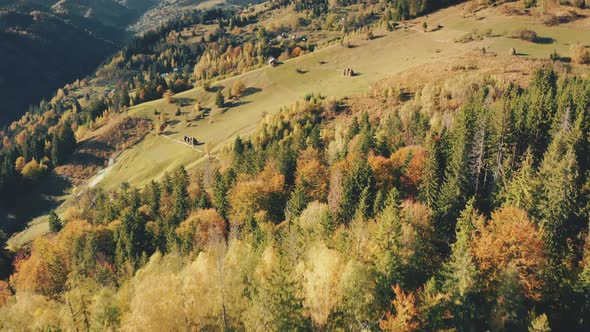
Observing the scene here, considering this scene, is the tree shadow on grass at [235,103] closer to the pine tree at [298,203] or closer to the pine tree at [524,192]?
the pine tree at [298,203]

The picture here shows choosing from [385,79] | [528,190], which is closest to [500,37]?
[385,79]

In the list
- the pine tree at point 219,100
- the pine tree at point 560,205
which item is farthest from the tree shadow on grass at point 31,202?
the pine tree at point 560,205

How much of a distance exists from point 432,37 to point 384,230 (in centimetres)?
15107

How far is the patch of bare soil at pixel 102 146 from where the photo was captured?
16912 cm

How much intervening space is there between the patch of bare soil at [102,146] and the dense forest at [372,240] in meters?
75.5

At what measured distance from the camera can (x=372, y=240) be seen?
1913 inches

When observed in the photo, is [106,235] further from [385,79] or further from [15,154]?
[15,154]

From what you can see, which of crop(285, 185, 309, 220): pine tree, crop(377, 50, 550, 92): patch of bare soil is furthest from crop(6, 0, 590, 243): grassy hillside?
crop(285, 185, 309, 220): pine tree

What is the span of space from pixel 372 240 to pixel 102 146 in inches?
6317

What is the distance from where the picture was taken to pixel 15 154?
188 m

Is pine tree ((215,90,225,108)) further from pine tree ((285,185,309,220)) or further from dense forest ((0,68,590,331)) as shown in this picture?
pine tree ((285,185,309,220))

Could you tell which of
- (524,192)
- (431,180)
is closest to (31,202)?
(431,180)

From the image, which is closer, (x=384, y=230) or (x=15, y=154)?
(x=384, y=230)

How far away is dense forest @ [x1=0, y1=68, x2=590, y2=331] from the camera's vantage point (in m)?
42.2
